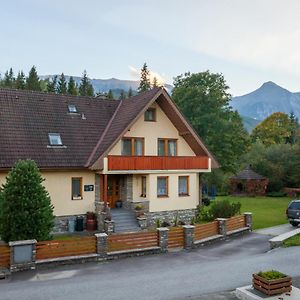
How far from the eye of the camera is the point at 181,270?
47.0 feet

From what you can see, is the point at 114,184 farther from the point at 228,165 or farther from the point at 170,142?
the point at 228,165

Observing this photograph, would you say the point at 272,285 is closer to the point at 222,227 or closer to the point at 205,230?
the point at 205,230

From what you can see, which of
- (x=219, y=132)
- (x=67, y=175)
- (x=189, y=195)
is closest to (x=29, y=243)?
(x=67, y=175)

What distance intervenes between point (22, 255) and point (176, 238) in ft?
24.0

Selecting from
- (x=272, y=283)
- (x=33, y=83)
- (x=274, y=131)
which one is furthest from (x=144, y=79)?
(x=272, y=283)

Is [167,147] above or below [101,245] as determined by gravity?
above

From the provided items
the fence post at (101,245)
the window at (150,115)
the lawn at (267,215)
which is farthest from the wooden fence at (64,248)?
the lawn at (267,215)

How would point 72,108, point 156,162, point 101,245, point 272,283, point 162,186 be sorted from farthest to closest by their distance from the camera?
point 72,108
point 162,186
point 156,162
point 101,245
point 272,283

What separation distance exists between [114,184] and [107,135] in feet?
11.1

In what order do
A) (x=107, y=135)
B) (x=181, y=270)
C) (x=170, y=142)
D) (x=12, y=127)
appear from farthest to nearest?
(x=170, y=142), (x=107, y=135), (x=12, y=127), (x=181, y=270)

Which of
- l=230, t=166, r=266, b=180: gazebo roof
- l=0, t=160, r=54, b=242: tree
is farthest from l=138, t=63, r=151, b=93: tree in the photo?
l=0, t=160, r=54, b=242: tree

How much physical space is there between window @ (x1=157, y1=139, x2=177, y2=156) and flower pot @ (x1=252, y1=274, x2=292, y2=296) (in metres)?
15.8

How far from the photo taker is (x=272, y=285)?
34.6 feet

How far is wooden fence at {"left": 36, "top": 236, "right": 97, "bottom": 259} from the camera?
15.1 m
